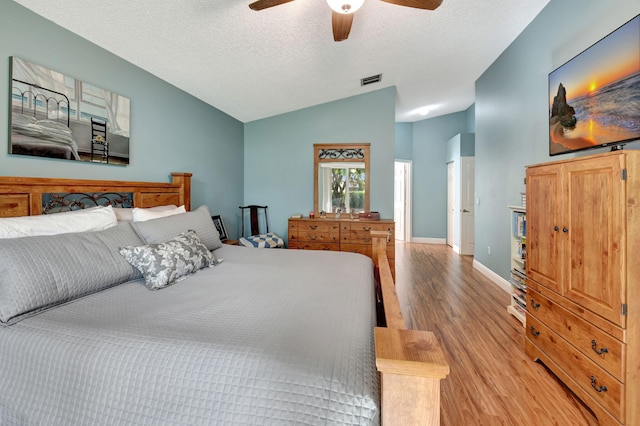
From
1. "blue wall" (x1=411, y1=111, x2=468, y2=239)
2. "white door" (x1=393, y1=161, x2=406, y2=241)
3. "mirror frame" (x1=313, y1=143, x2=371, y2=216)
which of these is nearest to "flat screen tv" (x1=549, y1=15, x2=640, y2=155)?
"mirror frame" (x1=313, y1=143, x2=371, y2=216)

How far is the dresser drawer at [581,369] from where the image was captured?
1437 mm

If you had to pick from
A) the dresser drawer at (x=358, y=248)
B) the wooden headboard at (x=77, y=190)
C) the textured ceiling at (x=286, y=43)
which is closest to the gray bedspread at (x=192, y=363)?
the wooden headboard at (x=77, y=190)

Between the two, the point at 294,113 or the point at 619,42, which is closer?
the point at 619,42

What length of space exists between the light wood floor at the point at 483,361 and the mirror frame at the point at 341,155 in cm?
170

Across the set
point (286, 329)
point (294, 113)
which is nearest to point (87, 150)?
point (286, 329)

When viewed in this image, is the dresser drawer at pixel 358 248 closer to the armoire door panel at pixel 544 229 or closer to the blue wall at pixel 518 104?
the blue wall at pixel 518 104

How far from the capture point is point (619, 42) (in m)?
1.74

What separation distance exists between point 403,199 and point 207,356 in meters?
6.91

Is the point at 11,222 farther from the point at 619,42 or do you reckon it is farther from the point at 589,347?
the point at 619,42

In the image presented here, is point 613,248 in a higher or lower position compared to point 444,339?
higher

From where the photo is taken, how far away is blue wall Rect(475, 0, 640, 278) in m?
2.32

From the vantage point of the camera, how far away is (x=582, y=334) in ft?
5.47

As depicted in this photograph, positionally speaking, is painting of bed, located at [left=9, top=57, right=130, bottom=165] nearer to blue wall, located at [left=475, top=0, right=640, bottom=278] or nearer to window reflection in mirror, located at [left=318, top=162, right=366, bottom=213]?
window reflection in mirror, located at [left=318, top=162, right=366, bottom=213]

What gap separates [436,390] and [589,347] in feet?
5.12
